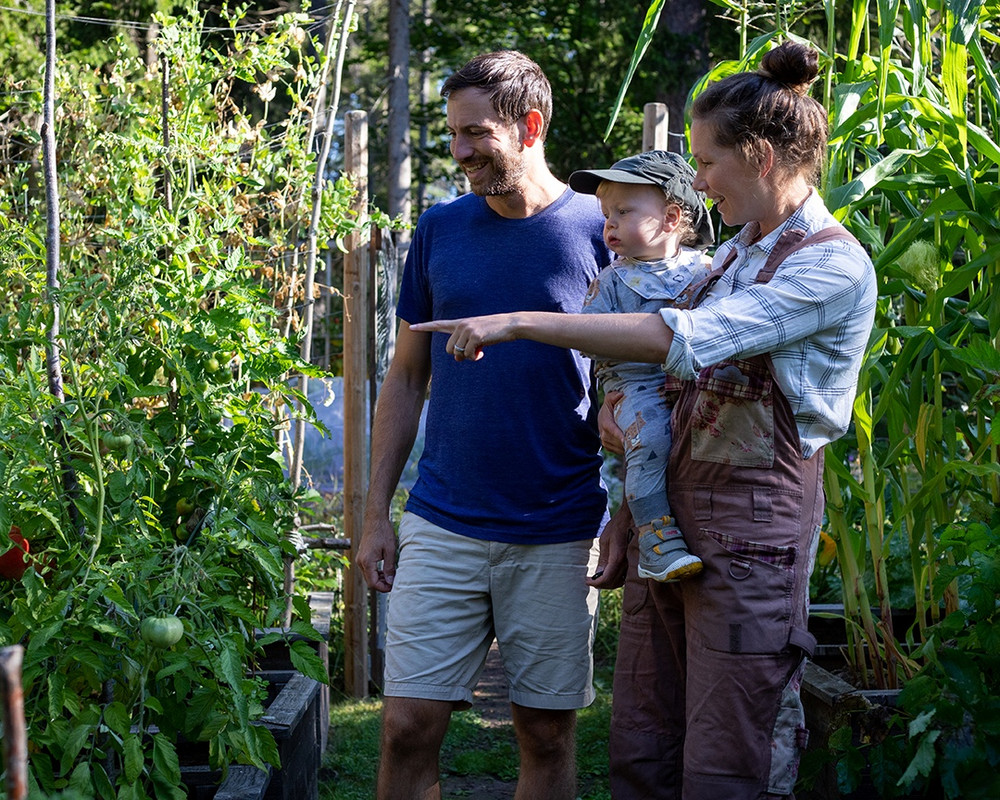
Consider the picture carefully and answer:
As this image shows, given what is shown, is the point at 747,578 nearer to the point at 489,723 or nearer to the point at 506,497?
the point at 506,497

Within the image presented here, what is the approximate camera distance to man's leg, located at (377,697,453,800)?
2.24m

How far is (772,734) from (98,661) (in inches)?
43.5

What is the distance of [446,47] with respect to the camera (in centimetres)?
1322

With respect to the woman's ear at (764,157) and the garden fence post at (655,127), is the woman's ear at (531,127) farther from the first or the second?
the garden fence post at (655,127)

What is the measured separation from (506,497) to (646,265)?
1.84 feet

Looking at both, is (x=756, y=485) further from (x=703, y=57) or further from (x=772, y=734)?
(x=703, y=57)

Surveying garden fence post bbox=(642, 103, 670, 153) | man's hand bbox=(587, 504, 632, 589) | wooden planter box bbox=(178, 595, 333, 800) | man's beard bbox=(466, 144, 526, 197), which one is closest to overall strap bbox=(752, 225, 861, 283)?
man's hand bbox=(587, 504, 632, 589)

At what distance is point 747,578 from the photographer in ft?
5.82

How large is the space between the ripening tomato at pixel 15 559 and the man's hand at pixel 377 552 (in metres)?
0.69

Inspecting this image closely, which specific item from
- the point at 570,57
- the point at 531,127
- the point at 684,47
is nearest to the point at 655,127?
the point at 531,127

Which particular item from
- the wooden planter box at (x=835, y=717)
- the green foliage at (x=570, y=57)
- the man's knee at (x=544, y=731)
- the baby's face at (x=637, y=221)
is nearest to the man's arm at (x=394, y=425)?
the man's knee at (x=544, y=731)

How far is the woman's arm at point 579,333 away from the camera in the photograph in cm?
165

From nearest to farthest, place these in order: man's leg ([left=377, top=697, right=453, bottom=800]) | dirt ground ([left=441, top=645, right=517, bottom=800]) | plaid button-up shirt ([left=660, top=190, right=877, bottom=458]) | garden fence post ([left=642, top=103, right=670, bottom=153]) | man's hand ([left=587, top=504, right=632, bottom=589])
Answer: plaid button-up shirt ([left=660, top=190, right=877, bottom=458])
man's hand ([left=587, top=504, right=632, bottom=589])
man's leg ([left=377, top=697, right=453, bottom=800])
dirt ground ([left=441, top=645, right=517, bottom=800])
garden fence post ([left=642, top=103, right=670, bottom=153])

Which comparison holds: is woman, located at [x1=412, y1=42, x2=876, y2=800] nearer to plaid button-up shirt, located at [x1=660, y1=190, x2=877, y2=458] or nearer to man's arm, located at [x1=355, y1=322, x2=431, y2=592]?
plaid button-up shirt, located at [x1=660, y1=190, x2=877, y2=458]
